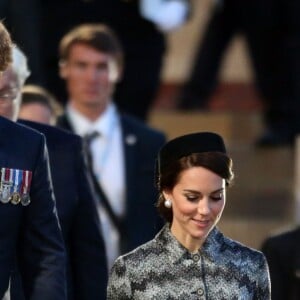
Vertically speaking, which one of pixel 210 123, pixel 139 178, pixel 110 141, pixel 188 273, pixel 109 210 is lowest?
pixel 188 273

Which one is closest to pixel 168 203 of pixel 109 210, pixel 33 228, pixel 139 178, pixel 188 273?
pixel 188 273

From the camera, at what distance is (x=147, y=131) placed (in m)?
8.48

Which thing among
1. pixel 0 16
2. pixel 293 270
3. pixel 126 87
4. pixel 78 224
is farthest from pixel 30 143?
pixel 126 87

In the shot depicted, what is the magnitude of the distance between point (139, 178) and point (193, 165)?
2573 millimetres

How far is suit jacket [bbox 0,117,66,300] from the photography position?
550cm

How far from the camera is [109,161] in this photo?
8383 millimetres

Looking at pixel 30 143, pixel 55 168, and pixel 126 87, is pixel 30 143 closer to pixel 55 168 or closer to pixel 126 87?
pixel 55 168

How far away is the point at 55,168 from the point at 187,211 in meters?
1.02

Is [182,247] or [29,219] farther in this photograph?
[182,247]

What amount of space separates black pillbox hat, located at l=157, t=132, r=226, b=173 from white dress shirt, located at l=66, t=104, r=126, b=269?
2.16 meters

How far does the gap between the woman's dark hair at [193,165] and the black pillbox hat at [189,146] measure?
21 millimetres

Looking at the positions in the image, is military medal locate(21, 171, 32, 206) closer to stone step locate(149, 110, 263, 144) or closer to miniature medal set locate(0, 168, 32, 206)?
miniature medal set locate(0, 168, 32, 206)

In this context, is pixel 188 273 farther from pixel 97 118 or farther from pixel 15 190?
pixel 97 118

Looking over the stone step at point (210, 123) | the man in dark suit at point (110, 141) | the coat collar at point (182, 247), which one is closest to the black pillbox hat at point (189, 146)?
the coat collar at point (182, 247)
